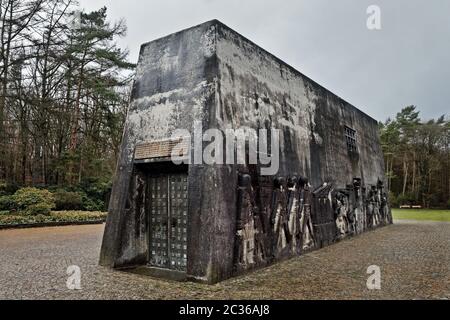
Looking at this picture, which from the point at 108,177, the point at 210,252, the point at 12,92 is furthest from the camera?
the point at 108,177

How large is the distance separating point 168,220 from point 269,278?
201 cm

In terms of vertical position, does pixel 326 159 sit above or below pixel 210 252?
above

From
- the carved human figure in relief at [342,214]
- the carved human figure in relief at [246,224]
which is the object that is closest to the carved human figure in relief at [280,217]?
the carved human figure in relief at [246,224]

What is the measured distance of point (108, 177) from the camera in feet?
66.7

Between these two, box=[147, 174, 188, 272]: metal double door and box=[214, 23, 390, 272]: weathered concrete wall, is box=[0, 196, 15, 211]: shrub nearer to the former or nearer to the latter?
box=[147, 174, 188, 272]: metal double door

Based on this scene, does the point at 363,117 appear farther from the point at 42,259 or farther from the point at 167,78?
the point at 42,259

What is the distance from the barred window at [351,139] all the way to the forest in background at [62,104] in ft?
41.7

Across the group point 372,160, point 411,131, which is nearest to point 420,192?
point 411,131

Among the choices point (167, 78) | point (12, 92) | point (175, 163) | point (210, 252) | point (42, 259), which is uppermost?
point (12, 92)

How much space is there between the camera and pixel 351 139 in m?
12.5

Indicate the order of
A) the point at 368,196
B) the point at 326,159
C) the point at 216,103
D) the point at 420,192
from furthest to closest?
the point at 420,192
the point at 368,196
the point at 326,159
the point at 216,103

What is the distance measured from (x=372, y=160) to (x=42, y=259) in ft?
41.4

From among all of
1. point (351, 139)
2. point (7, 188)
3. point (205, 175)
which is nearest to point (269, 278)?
point (205, 175)

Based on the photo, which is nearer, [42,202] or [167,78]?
[167,78]
